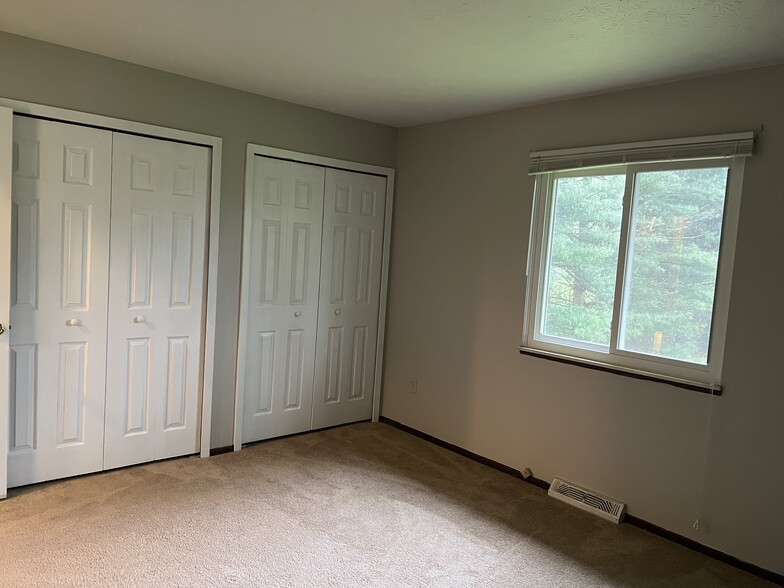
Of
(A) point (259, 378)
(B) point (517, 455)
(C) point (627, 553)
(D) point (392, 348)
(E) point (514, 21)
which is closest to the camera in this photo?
(E) point (514, 21)

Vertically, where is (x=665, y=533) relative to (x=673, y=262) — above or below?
below

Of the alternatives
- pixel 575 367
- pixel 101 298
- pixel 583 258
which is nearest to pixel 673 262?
pixel 583 258

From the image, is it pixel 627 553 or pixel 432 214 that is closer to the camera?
pixel 627 553

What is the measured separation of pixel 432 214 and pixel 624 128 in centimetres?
143

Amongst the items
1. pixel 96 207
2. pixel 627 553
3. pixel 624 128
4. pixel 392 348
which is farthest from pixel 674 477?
pixel 96 207

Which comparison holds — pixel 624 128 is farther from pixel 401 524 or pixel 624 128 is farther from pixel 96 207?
pixel 96 207

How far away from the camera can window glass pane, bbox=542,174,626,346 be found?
3094mm

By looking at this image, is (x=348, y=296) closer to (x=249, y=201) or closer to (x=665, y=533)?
(x=249, y=201)

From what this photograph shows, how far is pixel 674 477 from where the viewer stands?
2.80 meters

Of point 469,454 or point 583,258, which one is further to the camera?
point 469,454

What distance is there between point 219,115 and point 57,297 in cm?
137

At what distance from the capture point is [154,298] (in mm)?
3217

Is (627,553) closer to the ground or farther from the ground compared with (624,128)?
closer to the ground

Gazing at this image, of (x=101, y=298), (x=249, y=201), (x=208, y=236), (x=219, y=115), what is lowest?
(x=101, y=298)
